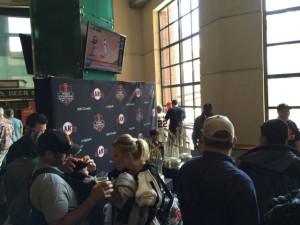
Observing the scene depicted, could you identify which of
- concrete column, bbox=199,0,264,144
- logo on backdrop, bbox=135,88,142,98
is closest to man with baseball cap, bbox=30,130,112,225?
logo on backdrop, bbox=135,88,142,98

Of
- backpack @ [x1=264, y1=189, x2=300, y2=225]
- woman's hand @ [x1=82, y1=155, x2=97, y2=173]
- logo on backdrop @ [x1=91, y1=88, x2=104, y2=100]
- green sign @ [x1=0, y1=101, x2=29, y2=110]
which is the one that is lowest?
backpack @ [x1=264, y1=189, x2=300, y2=225]

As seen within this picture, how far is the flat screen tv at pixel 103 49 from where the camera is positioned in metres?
3.22

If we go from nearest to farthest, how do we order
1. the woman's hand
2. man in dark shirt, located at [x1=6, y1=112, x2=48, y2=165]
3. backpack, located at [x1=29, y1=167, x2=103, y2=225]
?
backpack, located at [x1=29, y1=167, x2=103, y2=225], the woman's hand, man in dark shirt, located at [x1=6, y1=112, x2=48, y2=165]

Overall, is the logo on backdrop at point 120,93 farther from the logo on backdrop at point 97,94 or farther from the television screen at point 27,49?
the television screen at point 27,49

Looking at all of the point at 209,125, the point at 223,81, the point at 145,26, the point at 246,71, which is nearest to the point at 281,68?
the point at 246,71

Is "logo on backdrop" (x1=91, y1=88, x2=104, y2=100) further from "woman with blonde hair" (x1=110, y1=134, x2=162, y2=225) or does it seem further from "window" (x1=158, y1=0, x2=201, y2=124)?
"window" (x1=158, y1=0, x2=201, y2=124)

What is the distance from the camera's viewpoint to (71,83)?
2875 mm

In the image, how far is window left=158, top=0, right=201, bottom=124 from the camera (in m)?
7.53

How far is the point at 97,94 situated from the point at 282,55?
12.9 feet

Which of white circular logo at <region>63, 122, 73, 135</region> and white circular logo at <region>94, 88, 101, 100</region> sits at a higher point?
white circular logo at <region>94, 88, 101, 100</region>

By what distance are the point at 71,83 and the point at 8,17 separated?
842 centimetres

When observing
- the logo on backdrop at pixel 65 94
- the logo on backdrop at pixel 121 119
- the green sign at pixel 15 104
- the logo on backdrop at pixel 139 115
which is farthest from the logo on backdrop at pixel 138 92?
the green sign at pixel 15 104

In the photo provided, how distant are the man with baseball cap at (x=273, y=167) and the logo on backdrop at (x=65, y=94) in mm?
1821

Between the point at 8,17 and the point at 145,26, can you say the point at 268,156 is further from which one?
the point at 8,17
